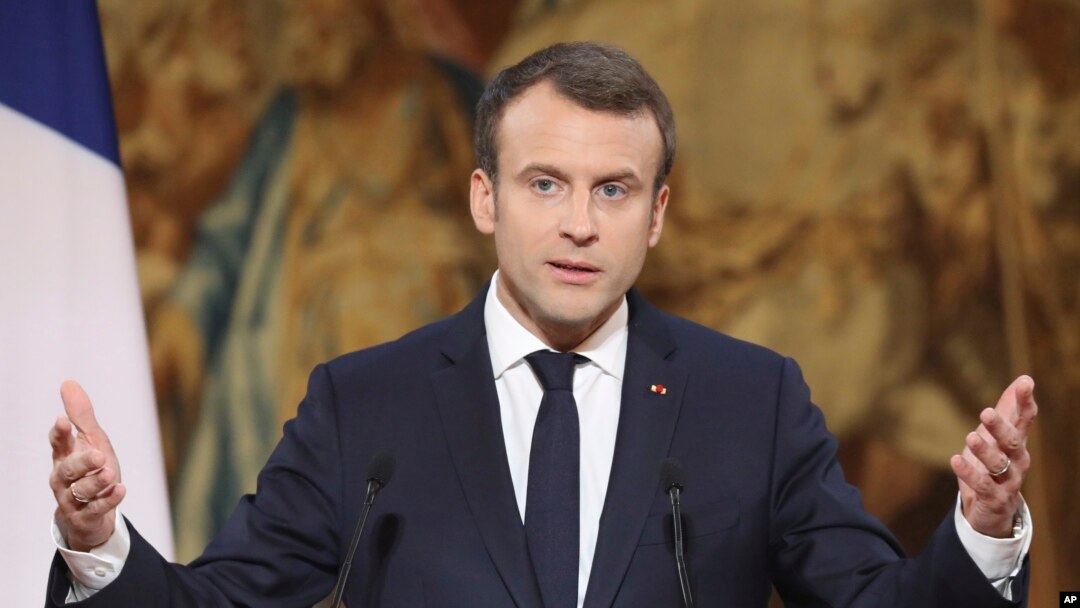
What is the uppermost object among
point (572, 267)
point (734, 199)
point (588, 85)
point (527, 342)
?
point (734, 199)

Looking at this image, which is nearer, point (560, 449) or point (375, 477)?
point (375, 477)

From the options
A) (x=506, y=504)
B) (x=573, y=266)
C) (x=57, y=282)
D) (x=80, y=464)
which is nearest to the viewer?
(x=80, y=464)

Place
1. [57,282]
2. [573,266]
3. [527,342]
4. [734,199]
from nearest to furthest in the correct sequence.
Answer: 1. [573,266]
2. [527,342]
3. [57,282]
4. [734,199]

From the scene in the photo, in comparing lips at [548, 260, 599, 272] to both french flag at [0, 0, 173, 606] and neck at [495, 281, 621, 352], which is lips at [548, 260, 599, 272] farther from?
french flag at [0, 0, 173, 606]

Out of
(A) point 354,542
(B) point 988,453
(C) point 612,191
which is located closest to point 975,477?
(B) point 988,453

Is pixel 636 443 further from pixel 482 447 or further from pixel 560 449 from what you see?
pixel 482 447

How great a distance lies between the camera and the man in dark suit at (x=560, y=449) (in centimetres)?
204

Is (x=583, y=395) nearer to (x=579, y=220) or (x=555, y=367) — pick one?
(x=555, y=367)

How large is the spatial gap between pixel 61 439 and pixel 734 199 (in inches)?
113

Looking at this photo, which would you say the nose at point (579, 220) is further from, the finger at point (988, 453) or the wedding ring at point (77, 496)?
the wedding ring at point (77, 496)

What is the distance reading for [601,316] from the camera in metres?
2.35

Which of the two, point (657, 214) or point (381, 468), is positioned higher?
point (657, 214)

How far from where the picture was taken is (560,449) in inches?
85.1

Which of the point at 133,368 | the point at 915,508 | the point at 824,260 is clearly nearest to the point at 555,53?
the point at 133,368
